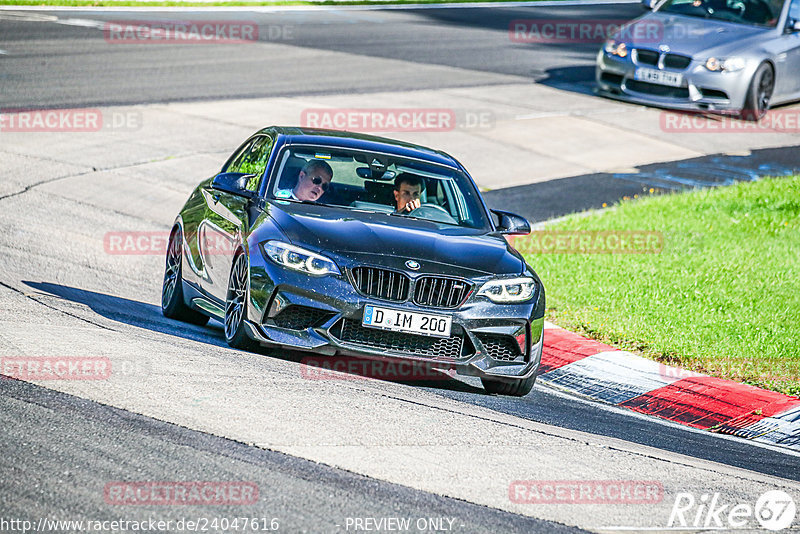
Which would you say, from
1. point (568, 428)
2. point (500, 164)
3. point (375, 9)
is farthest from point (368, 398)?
point (375, 9)

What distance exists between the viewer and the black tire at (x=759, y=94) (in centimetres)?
1952

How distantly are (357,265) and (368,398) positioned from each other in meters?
0.88

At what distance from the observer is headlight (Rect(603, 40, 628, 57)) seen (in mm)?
19969

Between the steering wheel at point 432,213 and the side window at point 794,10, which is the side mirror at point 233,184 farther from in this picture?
the side window at point 794,10

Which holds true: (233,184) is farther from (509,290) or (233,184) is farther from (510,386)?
(510,386)

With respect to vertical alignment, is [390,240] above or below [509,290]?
above

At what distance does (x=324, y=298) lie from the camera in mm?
7191

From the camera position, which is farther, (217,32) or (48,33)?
(217,32)

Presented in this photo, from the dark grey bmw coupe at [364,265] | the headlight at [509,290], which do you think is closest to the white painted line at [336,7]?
the dark grey bmw coupe at [364,265]

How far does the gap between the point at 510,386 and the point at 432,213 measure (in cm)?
149

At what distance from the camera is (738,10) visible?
20719 mm

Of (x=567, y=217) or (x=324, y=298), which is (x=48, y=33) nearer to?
(x=567, y=217)

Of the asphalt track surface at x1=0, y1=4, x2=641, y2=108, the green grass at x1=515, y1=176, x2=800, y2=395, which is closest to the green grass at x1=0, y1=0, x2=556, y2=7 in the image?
the asphalt track surface at x1=0, y1=4, x2=641, y2=108

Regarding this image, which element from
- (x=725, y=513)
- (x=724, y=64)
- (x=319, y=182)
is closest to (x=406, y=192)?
(x=319, y=182)
